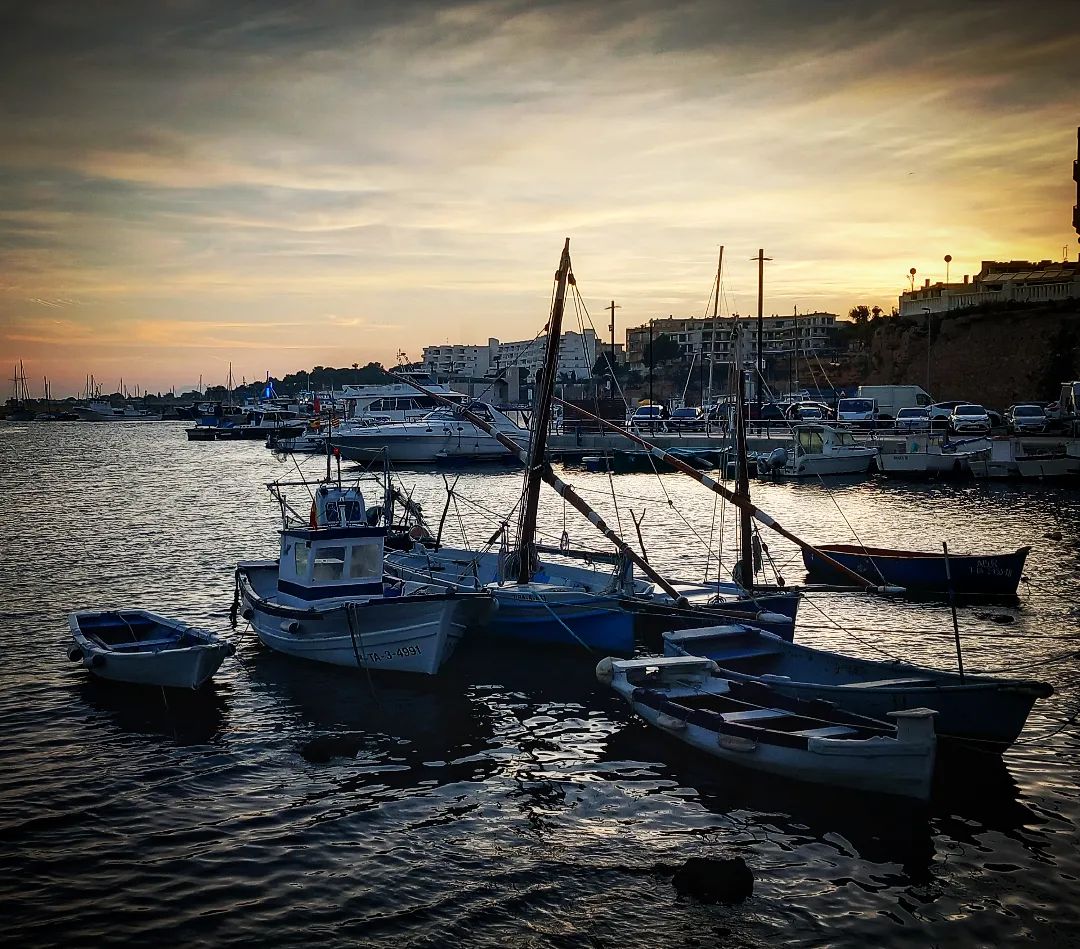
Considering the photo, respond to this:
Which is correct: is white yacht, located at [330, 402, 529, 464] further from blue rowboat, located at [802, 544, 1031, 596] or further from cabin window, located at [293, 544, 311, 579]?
cabin window, located at [293, 544, 311, 579]

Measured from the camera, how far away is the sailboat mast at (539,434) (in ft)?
88.0

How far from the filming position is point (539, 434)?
27.0 m

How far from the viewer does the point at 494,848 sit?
→ 1512 centimetres

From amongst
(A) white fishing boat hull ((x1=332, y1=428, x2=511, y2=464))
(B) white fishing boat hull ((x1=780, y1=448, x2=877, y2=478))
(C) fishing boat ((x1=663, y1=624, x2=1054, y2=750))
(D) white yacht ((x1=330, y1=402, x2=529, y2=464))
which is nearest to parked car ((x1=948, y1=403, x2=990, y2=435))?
(B) white fishing boat hull ((x1=780, y1=448, x2=877, y2=478))

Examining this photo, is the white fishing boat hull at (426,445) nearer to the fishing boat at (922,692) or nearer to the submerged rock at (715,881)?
the fishing boat at (922,692)

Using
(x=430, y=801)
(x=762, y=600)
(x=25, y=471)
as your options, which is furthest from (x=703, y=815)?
(x=25, y=471)

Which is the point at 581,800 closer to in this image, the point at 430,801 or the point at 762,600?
the point at 430,801

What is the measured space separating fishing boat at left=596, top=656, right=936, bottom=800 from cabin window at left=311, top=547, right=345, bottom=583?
26.1 feet

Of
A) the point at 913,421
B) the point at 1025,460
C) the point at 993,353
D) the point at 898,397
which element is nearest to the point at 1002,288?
the point at 993,353

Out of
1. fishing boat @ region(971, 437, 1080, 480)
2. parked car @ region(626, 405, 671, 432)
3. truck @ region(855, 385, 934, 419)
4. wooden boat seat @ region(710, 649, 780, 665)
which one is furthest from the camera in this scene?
truck @ region(855, 385, 934, 419)

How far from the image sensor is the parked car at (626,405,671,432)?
3782 inches

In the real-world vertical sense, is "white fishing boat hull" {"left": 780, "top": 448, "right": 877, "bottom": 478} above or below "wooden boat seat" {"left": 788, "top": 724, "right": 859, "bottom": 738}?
above

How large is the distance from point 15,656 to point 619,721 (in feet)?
54.2

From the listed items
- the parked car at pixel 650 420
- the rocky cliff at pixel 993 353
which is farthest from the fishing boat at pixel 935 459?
the rocky cliff at pixel 993 353
